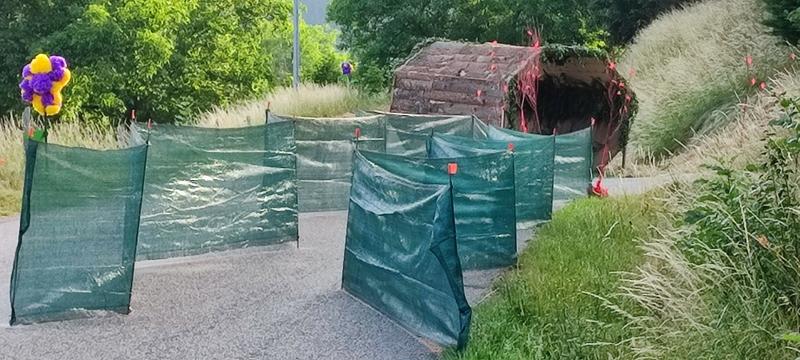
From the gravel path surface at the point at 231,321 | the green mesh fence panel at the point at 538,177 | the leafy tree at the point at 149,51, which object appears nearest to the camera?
the gravel path surface at the point at 231,321

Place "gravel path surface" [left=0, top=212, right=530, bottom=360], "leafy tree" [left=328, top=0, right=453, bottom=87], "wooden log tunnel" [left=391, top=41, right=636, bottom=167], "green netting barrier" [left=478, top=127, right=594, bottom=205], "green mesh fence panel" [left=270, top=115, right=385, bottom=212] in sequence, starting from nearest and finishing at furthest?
"gravel path surface" [left=0, top=212, right=530, bottom=360], "green mesh fence panel" [left=270, top=115, right=385, bottom=212], "green netting barrier" [left=478, top=127, right=594, bottom=205], "wooden log tunnel" [left=391, top=41, right=636, bottom=167], "leafy tree" [left=328, top=0, right=453, bottom=87]

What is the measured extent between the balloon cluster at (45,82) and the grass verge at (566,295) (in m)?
6.53

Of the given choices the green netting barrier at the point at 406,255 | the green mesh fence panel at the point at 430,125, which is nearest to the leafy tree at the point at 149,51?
the green mesh fence panel at the point at 430,125

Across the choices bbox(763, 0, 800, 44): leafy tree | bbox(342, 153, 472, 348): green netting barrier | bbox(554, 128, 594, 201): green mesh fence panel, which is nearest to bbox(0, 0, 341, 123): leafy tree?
bbox(763, 0, 800, 44): leafy tree

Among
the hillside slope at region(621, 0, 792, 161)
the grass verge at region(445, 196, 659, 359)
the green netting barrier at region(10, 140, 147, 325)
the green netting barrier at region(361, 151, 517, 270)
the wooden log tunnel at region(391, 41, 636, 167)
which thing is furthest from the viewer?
the hillside slope at region(621, 0, 792, 161)

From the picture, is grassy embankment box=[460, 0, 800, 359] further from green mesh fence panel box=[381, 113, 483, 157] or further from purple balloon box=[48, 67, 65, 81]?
purple balloon box=[48, 67, 65, 81]

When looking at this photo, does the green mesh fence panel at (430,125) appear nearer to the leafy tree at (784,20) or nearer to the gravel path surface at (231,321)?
the gravel path surface at (231,321)

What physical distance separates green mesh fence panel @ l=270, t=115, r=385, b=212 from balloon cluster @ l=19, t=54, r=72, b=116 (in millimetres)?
2804

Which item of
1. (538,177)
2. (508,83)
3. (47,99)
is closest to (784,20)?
(508,83)

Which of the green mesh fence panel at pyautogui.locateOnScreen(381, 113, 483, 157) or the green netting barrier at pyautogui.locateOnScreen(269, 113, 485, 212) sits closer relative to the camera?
the green netting barrier at pyautogui.locateOnScreen(269, 113, 485, 212)

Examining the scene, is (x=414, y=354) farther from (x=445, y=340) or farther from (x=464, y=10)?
(x=464, y=10)

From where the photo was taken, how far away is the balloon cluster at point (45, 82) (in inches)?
465

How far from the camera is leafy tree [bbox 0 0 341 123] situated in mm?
27719

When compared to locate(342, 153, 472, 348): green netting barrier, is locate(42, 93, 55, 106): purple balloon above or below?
above
